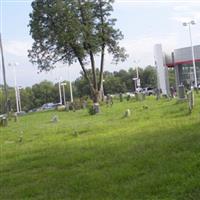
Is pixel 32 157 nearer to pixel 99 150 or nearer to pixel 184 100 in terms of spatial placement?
pixel 99 150

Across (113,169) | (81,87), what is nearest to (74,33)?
(113,169)

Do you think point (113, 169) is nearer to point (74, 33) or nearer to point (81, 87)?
point (74, 33)

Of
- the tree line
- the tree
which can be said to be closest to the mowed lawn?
the tree

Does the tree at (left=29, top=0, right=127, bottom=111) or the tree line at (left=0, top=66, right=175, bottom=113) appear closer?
the tree at (left=29, top=0, right=127, bottom=111)

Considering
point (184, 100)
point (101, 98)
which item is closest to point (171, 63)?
point (101, 98)

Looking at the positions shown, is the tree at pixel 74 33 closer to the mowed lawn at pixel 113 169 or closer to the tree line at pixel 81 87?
the mowed lawn at pixel 113 169

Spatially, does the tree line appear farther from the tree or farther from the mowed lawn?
the mowed lawn

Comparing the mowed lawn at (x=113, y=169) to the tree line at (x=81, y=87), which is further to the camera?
the tree line at (x=81, y=87)

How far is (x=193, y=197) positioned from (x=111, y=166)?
12.1 feet

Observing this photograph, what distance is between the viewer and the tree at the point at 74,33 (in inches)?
2085

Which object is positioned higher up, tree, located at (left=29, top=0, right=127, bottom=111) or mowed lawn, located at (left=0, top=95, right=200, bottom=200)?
tree, located at (left=29, top=0, right=127, bottom=111)

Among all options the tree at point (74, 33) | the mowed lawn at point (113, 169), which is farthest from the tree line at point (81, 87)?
the mowed lawn at point (113, 169)

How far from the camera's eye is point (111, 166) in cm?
1007

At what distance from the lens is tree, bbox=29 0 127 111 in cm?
5297
